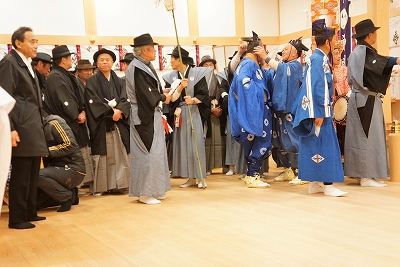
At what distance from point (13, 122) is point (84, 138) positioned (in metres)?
1.61

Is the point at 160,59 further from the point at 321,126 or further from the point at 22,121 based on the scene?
the point at 22,121

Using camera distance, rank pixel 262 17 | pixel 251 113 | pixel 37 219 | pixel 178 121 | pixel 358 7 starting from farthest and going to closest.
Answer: pixel 262 17
pixel 358 7
pixel 178 121
pixel 251 113
pixel 37 219

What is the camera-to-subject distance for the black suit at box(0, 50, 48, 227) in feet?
11.7

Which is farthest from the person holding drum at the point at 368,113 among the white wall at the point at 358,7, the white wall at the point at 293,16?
the white wall at the point at 293,16

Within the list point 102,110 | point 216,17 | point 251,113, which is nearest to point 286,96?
point 251,113

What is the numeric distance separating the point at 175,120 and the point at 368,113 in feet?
7.20

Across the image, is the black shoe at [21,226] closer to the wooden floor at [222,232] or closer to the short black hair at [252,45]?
Answer: the wooden floor at [222,232]

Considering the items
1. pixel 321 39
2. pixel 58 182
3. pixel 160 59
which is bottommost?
pixel 58 182

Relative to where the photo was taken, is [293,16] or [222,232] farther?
[293,16]

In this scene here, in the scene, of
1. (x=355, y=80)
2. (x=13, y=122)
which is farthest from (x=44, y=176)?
(x=355, y=80)

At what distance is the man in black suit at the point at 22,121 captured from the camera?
3.57 meters

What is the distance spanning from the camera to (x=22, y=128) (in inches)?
141

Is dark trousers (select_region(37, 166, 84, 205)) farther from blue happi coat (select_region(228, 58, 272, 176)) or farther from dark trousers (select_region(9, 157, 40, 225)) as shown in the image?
blue happi coat (select_region(228, 58, 272, 176))

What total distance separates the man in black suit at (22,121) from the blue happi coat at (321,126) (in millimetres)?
2346
